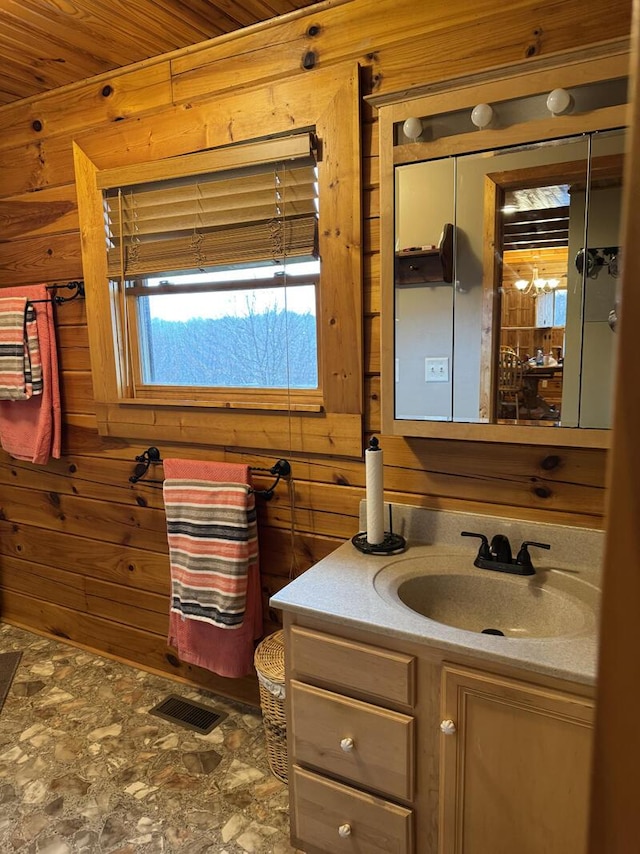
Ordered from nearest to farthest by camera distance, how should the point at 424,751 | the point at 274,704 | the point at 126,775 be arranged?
the point at 424,751 < the point at 274,704 < the point at 126,775

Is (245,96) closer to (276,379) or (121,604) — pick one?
(276,379)

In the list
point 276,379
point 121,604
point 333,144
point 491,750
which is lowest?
point 121,604

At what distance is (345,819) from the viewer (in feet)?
4.82

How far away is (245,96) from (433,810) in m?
2.09

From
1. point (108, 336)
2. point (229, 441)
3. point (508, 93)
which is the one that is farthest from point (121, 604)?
point (508, 93)

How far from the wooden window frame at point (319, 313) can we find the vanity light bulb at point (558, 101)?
1.79 feet

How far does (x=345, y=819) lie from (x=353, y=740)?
0.81ft

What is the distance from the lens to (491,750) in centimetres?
122

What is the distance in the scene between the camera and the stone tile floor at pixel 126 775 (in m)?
1.69

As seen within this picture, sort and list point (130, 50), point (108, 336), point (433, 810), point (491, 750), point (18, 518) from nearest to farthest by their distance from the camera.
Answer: point (491, 750) < point (433, 810) < point (130, 50) < point (108, 336) < point (18, 518)

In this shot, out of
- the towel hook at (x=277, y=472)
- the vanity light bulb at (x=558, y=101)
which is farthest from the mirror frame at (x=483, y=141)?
the towel hook at (x=277, y=472)

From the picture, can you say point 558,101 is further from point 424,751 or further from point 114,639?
point 114,639

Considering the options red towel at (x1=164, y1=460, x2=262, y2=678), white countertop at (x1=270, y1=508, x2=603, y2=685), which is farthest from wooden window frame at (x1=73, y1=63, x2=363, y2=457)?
white countertop at (x1=270, y1=508, x2=603, y2=685)

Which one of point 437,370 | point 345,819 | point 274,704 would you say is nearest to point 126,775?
point 274,704
